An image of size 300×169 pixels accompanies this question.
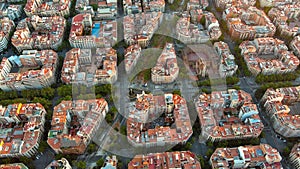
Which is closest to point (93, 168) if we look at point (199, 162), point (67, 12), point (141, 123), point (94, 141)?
point (94, 141)

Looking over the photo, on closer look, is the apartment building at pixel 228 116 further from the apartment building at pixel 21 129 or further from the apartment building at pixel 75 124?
the apartment building at pixel 21 129

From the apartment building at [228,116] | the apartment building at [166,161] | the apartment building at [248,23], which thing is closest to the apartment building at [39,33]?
the apartment building at [166,161]

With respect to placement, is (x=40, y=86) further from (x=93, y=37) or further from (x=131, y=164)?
(x=131, y=164)

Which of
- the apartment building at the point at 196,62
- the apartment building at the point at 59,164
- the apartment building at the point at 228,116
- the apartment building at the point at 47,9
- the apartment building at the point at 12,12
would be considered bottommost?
the apartment building at the point at 59,164

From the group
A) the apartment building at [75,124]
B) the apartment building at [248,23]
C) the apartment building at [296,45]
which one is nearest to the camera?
the apartment building at [75,124]

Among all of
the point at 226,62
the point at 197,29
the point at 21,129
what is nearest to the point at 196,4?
the point at 197,29

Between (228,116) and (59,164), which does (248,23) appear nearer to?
(228,116)
